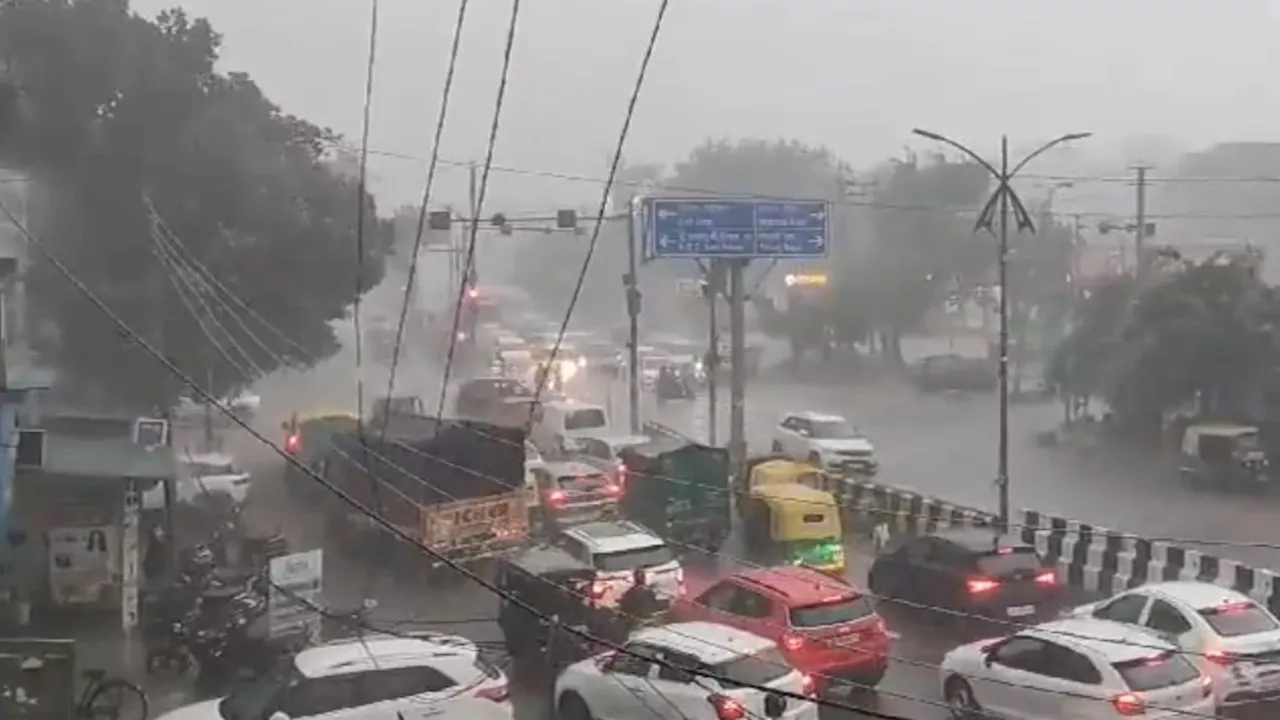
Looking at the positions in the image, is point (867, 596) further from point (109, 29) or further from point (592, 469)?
point (109, 29)

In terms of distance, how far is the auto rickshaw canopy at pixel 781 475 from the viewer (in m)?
6.58

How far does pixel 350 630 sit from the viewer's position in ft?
14.4

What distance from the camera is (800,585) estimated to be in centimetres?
394

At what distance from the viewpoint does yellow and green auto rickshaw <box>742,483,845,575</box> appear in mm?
5520

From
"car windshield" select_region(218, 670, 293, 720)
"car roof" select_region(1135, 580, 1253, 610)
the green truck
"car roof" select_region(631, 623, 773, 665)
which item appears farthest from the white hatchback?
the green truck

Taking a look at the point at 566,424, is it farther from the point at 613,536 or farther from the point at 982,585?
the point at 982,585

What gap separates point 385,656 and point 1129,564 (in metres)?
2.68

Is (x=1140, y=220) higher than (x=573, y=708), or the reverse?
(x=1140, y=220)

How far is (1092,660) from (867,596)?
2.57 ft

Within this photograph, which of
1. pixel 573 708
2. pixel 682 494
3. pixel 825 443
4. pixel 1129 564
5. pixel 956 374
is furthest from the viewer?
pixel 956 374

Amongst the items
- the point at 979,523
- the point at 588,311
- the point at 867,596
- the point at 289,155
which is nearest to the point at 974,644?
the point at 867,596

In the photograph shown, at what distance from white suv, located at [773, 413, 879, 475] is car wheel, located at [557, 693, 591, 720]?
15.0 feet

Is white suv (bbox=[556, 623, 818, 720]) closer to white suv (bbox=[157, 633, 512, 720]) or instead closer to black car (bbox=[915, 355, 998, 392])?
white suv (bbox=[157, 633, 512, 720])

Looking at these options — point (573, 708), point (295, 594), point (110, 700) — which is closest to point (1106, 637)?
point (573, 708)
